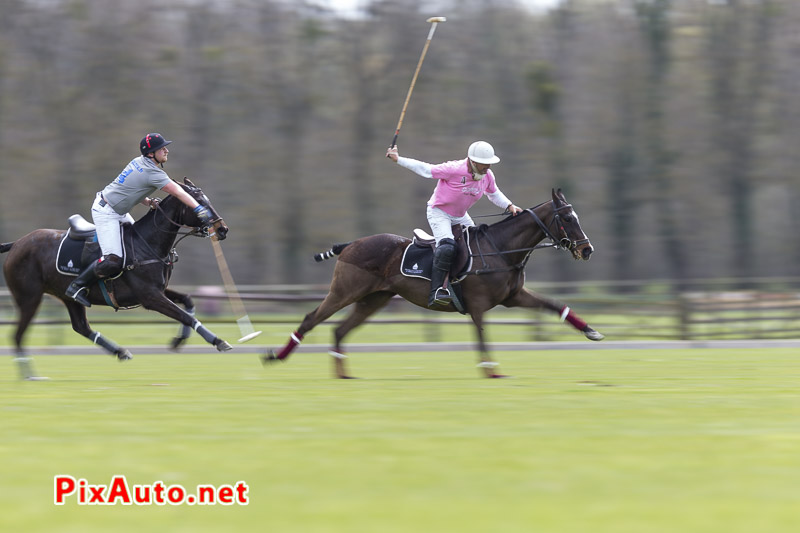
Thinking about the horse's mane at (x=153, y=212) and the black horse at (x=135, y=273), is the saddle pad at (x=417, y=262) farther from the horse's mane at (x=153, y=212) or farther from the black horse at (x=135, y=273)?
the horse's mane at (x=153, y=212)

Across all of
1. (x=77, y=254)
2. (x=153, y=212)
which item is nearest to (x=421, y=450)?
(x=153, y=212)

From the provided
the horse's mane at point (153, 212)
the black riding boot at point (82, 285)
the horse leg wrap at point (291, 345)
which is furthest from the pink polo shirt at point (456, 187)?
the black riding boot at point (82, 285)

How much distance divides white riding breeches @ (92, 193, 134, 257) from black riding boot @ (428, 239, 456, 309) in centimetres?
312

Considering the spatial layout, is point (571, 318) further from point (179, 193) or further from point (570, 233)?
point (179, 193)

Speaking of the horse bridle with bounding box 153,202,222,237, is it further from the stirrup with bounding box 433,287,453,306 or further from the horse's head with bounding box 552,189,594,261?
the horse's head with bounding box 552,189,594,261

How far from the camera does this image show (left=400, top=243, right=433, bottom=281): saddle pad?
10.7m

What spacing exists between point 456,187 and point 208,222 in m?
Result: 2.54

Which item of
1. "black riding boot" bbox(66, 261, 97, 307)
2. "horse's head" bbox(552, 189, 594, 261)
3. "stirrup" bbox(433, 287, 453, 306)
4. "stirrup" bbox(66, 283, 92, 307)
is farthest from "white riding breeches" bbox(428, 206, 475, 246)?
"stirrup" bbox(66, 283, 92, 307)

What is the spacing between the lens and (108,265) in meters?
10.0

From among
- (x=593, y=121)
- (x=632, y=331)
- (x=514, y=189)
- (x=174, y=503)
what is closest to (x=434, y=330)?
(x=632, y=331)

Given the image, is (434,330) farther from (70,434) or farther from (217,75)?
(217,75)

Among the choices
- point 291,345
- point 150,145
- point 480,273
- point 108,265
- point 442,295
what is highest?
point 150,145

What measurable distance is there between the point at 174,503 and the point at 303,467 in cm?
96

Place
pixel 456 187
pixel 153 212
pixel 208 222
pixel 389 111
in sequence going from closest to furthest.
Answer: pixel 208 222
pixel 153 212
pixel 456 187
pixel 389 111
